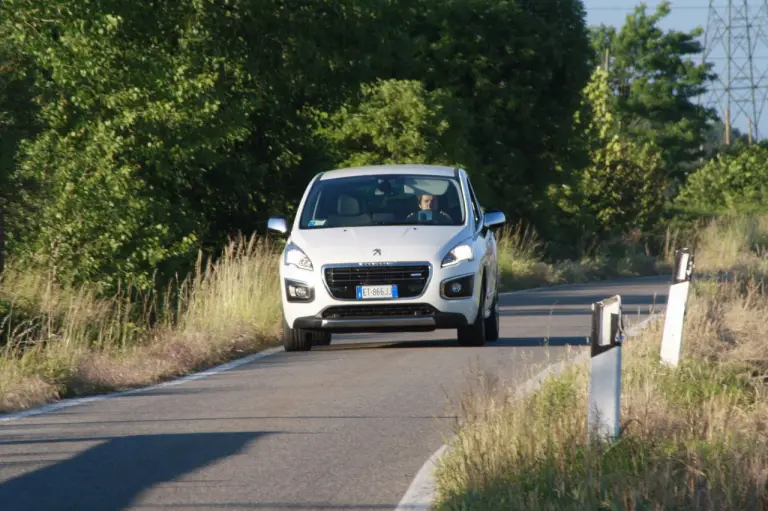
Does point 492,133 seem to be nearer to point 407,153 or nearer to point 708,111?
point 407,153

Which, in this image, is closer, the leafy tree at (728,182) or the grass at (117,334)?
the grass at (117,334)

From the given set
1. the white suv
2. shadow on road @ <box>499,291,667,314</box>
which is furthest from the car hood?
shadow on road @ <box>499,291,667,314</box>

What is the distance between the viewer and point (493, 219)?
1625 centimetres

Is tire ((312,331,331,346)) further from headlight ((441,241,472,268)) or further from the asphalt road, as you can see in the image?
headlight ((441,241,472,268))

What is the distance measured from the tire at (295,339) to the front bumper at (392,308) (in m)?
0.49

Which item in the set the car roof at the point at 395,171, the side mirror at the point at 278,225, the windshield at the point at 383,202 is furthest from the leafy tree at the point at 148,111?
the side mirror at the point at 278,225

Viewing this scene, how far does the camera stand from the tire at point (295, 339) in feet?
52.1

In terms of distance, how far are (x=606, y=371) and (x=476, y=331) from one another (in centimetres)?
797

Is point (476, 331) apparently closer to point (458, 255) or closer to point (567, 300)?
point (458, 255)

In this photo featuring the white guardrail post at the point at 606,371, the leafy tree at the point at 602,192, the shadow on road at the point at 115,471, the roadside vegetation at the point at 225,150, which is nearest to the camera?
the shadow on road at the point at 115,471

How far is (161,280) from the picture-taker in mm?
24562

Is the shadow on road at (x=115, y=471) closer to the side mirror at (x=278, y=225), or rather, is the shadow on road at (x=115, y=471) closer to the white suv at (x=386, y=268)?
the white suv at (x=386, y=268)

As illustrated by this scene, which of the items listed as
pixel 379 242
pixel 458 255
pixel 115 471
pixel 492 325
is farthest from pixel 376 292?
pixel 115 471

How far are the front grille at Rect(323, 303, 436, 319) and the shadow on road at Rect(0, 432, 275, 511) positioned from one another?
5456mm
